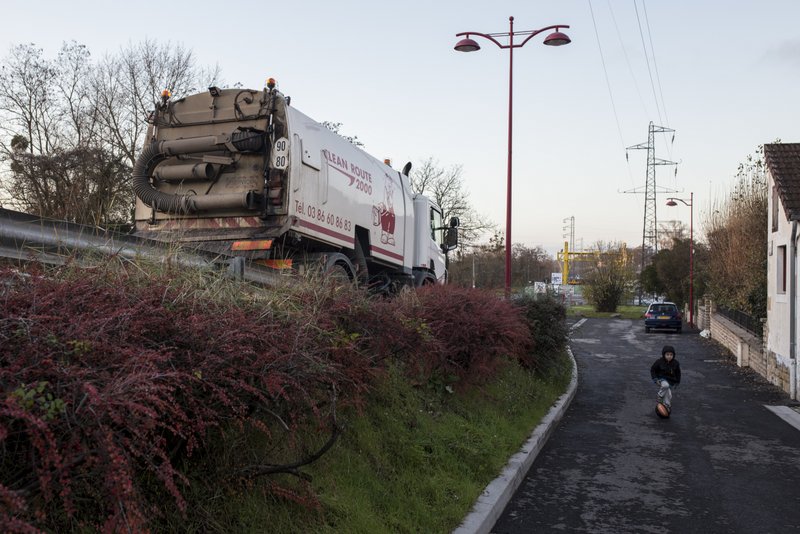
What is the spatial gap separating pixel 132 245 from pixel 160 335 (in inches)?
101

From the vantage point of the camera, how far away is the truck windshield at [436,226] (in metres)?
16.6

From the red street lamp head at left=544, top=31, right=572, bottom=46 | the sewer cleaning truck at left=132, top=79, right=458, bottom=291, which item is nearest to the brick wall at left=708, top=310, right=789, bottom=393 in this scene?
the red street lamp head at left=544, top=31, right=572, bottom=46

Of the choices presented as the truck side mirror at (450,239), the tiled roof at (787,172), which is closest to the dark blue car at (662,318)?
the tiled roof at (787,172)

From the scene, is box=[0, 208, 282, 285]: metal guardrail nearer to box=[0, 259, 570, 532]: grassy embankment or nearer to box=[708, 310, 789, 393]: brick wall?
box=[0, 259, 570, 532]: grassy embankment

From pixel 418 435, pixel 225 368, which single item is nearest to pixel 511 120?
pixel 418 435

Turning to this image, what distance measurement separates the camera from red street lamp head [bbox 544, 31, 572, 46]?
1734cm

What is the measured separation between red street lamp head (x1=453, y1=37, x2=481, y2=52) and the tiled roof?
8321 mm

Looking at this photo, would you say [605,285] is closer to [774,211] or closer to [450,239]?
[774,211]

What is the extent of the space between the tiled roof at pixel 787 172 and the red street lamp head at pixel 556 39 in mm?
6503

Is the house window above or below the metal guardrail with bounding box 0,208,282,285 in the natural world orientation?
above

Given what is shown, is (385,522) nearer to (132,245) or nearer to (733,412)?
(132,245)

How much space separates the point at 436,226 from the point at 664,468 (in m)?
9.12

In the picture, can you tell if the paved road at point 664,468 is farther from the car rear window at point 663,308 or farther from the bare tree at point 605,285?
the bare tree at point 605,285

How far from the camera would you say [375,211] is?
42.4 ft
